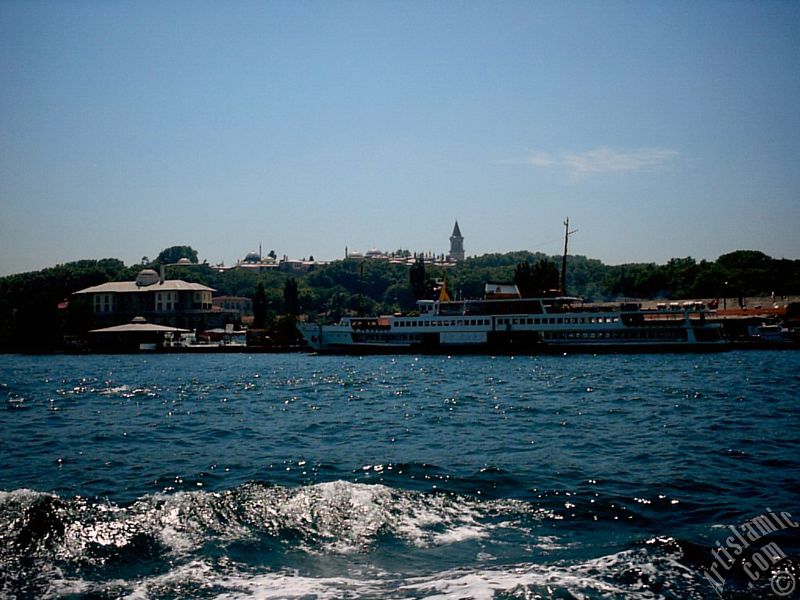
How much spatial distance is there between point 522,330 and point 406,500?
49.8 metres

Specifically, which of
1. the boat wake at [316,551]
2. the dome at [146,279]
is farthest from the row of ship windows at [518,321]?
the dome at [146,279]

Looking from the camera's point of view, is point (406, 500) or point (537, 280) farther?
point (537, 280)

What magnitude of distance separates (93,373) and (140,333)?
1565 inches

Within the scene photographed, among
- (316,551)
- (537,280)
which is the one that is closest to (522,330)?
(537,280)

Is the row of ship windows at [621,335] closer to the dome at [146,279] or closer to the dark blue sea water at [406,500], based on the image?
the dark blue sea water at [406,500]

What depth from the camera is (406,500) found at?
494 inches

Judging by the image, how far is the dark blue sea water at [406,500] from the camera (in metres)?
9.16

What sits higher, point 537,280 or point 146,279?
point 146,279

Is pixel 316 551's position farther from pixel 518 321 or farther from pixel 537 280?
pixel 537 280

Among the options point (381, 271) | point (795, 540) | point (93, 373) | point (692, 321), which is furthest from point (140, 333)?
point (381, 271)

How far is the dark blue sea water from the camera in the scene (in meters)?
9.16

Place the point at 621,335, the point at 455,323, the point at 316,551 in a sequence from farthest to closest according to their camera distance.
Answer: the point at 455,323, the point at 621,335, the point at 316,551

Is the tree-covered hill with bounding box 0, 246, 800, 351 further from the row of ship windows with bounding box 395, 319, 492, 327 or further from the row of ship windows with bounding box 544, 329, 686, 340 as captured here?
the row of ship windows with bounding box 544, 329, 686, 340

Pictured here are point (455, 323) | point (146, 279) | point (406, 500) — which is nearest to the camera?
point (406, 500)
